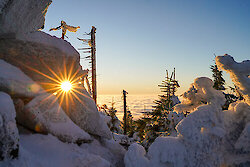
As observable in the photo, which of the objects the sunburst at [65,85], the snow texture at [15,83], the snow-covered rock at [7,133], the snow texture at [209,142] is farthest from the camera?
the sunburst at [65,85]

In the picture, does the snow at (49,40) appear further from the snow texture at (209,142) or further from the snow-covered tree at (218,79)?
the snow-covered tree at (218,79)

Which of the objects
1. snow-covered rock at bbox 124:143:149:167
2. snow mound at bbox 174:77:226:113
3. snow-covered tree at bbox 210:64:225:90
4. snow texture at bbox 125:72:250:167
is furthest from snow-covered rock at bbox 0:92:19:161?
snow-covered tree at bbox 210:64:225:90

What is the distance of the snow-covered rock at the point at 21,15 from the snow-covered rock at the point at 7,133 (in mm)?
2973

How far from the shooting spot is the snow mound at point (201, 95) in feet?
19.8

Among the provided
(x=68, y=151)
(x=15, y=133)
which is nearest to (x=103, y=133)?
(x=68, y=151)

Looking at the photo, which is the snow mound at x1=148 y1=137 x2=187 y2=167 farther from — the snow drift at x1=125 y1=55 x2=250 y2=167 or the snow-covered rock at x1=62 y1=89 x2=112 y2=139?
the snow-covered rock at x1=62 y1=89 x2=112 y2=139

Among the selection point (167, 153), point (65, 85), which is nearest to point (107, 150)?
point (167, 153)

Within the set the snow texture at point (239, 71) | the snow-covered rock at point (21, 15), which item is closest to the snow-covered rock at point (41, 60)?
the snow-covered rock at point (21, 15)

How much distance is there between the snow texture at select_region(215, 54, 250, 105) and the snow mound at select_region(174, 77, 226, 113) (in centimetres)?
87

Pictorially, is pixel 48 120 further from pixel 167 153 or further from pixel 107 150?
pixel 167 153

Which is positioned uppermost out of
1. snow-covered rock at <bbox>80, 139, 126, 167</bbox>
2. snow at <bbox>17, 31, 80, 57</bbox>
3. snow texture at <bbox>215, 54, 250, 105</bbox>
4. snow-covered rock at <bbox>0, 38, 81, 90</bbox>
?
snow at <bbox>17, 31, 80, 57</bbox>

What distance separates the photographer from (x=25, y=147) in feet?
16.8

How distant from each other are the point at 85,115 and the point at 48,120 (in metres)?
1.94

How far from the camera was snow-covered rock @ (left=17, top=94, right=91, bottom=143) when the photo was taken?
5.95 meters
